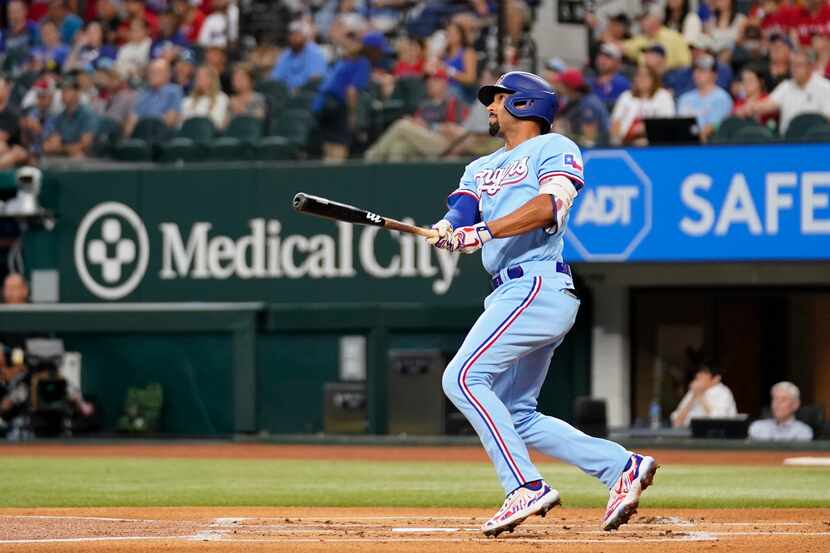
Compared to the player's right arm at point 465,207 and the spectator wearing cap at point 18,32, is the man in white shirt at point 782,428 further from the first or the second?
the spectator wearing cap at point 18,32

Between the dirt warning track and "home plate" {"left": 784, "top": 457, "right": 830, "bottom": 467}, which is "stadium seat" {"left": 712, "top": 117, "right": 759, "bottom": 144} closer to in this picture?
"home plate" {"left": 784, "top": 457, "right": 830, "bottom": 467}

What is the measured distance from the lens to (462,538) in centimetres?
698

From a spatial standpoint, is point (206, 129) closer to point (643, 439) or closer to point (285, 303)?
Answer: point (285, 303)

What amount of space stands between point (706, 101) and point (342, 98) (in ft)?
13.7

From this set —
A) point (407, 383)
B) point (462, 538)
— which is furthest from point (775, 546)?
point (407, 383)

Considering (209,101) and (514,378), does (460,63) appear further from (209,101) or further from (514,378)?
(514,378)

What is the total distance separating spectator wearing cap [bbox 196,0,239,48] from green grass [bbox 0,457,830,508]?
306 inches

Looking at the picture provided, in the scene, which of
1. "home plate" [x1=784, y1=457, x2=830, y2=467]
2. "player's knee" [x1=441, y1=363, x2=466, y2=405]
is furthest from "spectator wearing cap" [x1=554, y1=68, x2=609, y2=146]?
"player's knee" [x1=441, y1=363, x2=466, y2=405]

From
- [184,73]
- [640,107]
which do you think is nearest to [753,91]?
[640,107]

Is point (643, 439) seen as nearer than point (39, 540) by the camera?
No

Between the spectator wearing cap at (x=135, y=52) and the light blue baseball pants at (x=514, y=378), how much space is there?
14.5 meters

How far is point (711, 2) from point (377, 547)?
13151 millimetres

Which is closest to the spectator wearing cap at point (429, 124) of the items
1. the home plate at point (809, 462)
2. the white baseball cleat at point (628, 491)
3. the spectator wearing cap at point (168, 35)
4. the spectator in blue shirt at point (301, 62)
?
the spectator in blue shirt at point (301, 62)

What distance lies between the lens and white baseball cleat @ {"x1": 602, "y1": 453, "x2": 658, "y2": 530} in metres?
7.00
